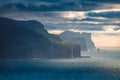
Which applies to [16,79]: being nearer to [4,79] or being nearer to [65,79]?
[4,79]

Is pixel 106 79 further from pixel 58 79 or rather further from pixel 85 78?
pixel 58 79

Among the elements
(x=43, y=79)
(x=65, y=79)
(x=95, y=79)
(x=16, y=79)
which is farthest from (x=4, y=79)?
(x=95, y=79)

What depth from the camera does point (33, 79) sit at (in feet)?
609

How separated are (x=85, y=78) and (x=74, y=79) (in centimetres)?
639

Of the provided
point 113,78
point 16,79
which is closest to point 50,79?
point 16,79

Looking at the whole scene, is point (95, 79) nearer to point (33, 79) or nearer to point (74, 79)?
point (74, 79)

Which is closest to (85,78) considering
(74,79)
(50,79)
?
(74,79)

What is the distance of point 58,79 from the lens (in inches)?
7411

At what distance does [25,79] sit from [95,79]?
3370 cm

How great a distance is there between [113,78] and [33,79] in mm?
38731

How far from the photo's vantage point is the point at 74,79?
19050 cm

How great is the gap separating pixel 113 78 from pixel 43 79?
33.9 metres

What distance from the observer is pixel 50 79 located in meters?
187

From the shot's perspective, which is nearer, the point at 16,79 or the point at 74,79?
the point at 16,79
